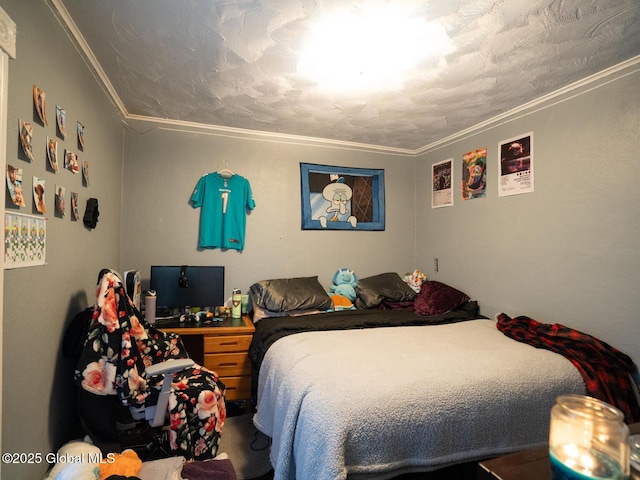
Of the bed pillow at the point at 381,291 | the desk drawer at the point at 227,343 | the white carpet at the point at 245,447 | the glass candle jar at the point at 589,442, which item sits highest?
the glass candle jar at the point at 589,442

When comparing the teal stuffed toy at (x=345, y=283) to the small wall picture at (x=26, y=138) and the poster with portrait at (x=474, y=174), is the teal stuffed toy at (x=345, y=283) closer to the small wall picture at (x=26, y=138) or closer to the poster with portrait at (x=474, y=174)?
the poster with portrait at (x=474, y=174)

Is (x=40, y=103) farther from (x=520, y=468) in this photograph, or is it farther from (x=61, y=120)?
(x=520, y=468)

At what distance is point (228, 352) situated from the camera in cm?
254

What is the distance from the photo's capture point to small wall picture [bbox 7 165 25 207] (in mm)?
1156

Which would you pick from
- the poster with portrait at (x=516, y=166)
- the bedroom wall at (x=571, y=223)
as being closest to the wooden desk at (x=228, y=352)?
the bedroom wall at (x=571, y=223)

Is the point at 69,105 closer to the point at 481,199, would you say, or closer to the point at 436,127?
the point at 436,127

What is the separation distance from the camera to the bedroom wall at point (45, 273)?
1184mm

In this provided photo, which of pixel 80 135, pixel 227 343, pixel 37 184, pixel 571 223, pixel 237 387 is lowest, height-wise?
pixel 237 387

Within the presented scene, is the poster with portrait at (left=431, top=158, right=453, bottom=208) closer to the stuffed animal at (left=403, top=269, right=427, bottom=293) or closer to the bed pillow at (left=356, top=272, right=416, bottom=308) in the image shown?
the stuffed animal at (left=403, top=269, right=427, bottom=293)

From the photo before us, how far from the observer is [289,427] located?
146 centimetres

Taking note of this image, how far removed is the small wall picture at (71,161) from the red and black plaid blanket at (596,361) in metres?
3.01

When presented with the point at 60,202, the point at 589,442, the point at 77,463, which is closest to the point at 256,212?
the point at 60,202

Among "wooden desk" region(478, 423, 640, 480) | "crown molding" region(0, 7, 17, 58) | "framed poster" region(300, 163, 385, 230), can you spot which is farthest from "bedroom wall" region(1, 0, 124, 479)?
"framed poster" region(300, 163, 385, 230)

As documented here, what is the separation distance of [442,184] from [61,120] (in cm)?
326
